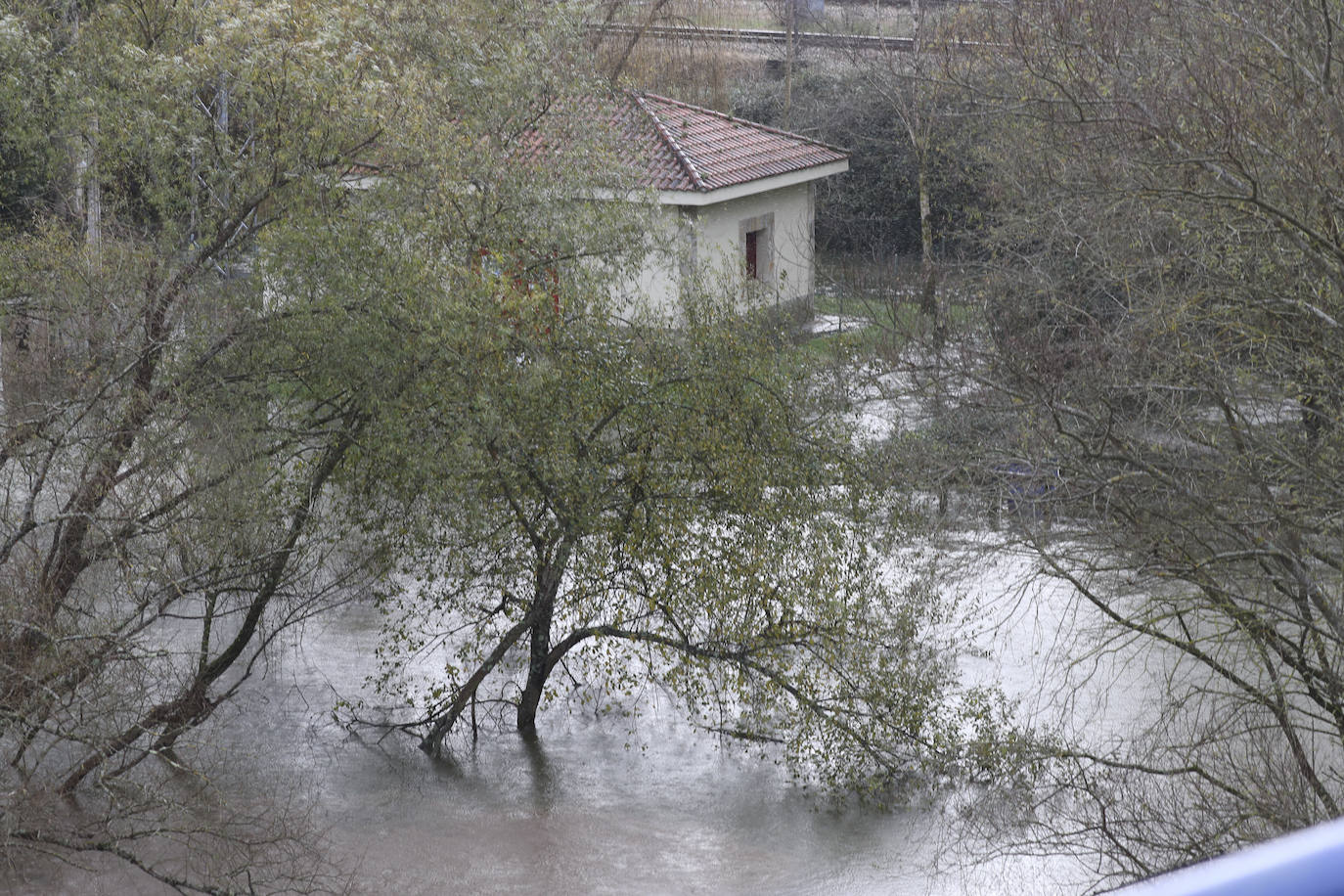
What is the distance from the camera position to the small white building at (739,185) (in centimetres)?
2236

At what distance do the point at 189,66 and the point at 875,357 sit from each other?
8.18 m

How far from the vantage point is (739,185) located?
910 inches

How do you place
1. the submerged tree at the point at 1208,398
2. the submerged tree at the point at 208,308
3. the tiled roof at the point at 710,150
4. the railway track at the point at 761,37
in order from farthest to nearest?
the railway track at the point at 761,37 → the tiled roof at the point at 710,150 → the submerged tree at the point at 208,308 → the submerged tree at the point at 1208,398

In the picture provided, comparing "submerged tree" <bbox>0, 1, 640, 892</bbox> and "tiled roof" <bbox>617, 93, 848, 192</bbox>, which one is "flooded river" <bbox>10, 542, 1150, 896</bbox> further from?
"tiled roof" <bbox>617, 93, 848, 192</bbox>

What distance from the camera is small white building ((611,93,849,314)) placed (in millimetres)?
22359

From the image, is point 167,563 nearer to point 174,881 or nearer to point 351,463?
point 351,463

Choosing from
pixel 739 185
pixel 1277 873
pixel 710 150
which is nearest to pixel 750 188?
pixel 739 185

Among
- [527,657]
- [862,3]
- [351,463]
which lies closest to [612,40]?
[862,3]

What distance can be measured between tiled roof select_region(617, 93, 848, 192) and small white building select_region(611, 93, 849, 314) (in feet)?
Answer: 0.06

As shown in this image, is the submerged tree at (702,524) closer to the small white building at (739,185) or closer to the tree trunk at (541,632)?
the tree trunk at (541,632)

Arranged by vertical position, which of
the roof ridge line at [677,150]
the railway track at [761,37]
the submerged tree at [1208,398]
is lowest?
the submerged tree at [1208,398]

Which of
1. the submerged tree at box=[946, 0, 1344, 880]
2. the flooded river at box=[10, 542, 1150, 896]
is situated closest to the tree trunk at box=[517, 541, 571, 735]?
the flooded river at box=[10, 542, 1150, 896]

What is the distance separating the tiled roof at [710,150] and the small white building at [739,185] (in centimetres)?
2

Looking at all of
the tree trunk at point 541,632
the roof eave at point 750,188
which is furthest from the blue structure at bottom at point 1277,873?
A: the roof eave at point 750,188
